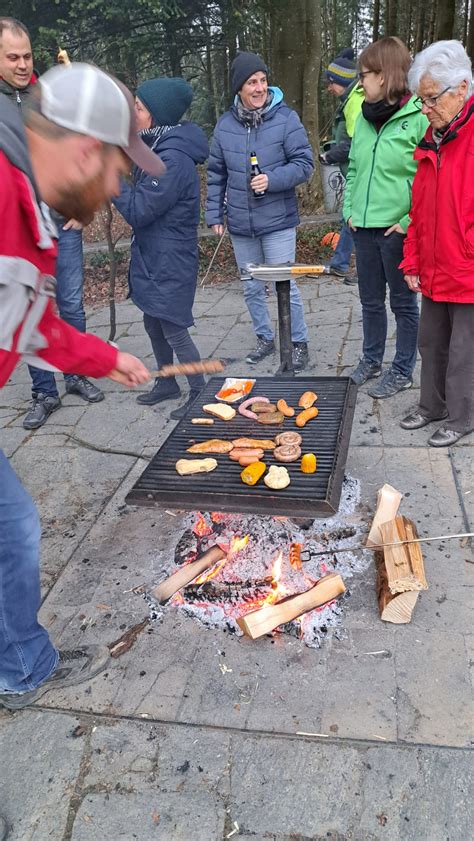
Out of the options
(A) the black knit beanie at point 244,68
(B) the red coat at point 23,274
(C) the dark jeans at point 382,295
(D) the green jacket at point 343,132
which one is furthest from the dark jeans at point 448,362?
(D) the green jacket at point 343,132

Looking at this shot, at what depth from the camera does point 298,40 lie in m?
9.34

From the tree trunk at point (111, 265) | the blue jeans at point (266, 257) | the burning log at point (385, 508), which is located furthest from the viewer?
the tree trunk at point (111, 265)

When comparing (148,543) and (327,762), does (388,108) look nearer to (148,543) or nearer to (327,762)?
(148,543)

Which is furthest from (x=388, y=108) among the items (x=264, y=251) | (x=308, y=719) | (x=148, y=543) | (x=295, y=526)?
(x=308, y=719)

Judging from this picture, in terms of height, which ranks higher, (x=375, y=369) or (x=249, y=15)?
(x=249, y=15)

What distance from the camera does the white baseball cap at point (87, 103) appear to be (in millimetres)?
1578

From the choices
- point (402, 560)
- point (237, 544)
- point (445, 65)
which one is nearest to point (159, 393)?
point (237, 544)

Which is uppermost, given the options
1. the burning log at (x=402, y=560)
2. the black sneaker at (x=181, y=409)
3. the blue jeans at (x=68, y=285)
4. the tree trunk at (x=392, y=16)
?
the tree trunk at (x=392, y=16)

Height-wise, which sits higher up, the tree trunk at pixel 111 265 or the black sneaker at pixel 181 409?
the tree trunk at pixel 111 265

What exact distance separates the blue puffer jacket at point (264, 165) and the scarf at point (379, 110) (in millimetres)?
776

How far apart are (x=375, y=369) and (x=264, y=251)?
4.36 ft

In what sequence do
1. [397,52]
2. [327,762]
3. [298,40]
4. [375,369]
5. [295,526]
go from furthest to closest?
1. [298,40]
2. [375,369]
3. [397,52]
4. [295,526]
5. [327,762]

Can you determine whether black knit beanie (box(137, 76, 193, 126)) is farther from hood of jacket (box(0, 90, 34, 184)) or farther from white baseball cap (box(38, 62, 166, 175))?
hood of jacket (box(0, 90, 34, 184))

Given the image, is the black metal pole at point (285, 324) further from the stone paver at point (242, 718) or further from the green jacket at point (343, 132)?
the green jacket at point (343, 132)
